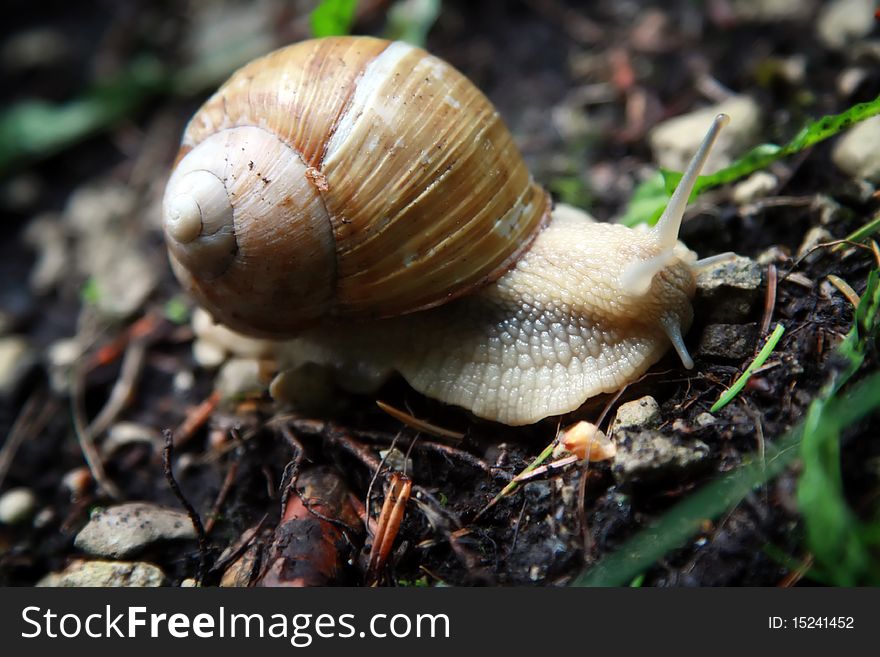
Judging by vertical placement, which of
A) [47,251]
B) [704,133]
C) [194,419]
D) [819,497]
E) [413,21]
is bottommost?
[194,419]

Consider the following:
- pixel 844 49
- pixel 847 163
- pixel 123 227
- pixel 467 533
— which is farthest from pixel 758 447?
pixel 123 227

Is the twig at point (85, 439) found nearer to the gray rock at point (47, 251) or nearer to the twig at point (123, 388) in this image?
the twig at point (123, 388)

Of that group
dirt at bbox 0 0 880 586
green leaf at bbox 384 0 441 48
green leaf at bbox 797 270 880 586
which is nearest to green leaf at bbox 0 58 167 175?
dirt at bbox 0 0 880 586

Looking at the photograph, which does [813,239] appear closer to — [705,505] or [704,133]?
[704,133]

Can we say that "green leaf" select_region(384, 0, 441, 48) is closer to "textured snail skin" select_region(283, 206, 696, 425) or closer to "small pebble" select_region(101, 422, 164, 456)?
"textured snail skin" select_region(283, 206, 696, 425)

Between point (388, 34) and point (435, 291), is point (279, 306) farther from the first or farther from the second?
point (388, 34)

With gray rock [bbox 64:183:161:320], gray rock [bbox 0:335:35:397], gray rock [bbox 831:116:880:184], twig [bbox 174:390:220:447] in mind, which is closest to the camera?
gray rock [bbox 831:116:880:184]

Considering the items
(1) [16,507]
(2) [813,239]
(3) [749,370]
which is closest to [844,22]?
(2) [813,239]
